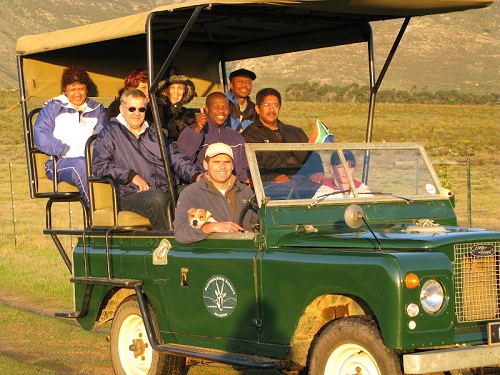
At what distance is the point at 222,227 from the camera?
325 inches

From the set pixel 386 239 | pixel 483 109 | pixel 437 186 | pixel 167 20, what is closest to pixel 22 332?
pixel 167 20

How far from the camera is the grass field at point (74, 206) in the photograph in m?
11.9

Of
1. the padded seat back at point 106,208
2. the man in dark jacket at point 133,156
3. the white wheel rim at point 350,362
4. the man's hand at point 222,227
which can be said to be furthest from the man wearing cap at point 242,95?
the white wheel rim at point 350,362

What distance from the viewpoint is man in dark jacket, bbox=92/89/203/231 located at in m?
9.57

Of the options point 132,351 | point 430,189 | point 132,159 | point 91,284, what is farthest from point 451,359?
point 91,284

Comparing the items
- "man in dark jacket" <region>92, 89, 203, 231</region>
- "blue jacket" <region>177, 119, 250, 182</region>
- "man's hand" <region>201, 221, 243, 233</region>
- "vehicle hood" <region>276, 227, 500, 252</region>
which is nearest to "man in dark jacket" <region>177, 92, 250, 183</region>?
"blue jacket" <region>177, 119, 250, 182</region>

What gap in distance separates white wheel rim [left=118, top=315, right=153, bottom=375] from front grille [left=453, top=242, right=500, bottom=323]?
3.02 metres

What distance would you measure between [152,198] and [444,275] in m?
3.01

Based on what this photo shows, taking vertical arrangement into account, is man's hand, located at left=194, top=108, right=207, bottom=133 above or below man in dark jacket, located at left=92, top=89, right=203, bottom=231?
above

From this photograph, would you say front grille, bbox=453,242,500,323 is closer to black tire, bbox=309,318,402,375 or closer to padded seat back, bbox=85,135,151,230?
black tire, bbox=309,318,402,375

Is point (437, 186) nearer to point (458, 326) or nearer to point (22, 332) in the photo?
point (458, 326)

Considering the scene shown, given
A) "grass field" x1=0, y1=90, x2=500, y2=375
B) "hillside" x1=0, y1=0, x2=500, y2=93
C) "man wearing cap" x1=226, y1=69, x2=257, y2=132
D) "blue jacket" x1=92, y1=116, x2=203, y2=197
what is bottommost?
"grass field" x1=0, y1=90, x2=500, y2=375

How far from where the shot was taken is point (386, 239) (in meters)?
7.36

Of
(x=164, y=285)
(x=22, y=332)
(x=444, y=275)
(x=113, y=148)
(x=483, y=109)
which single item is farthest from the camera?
(x=483, y=109)
